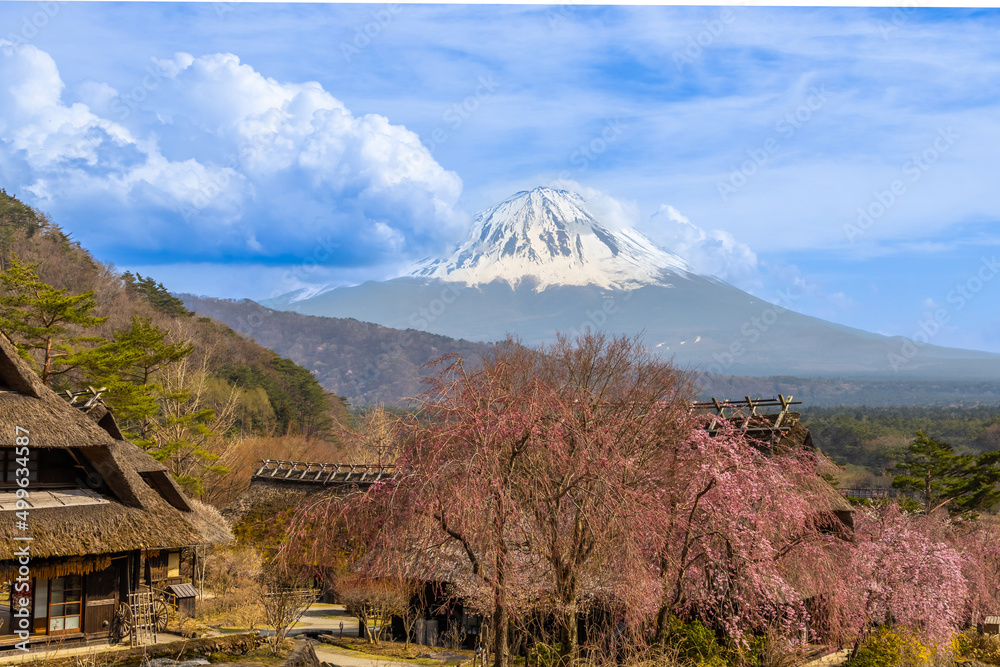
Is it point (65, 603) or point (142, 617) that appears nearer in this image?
point (65, 603)

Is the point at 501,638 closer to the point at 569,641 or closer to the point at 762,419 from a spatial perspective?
the point at 569,641

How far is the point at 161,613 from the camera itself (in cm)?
2131

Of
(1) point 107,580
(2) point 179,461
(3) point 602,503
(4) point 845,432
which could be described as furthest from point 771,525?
(4) point 845,432

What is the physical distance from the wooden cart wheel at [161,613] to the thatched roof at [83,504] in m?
2.21

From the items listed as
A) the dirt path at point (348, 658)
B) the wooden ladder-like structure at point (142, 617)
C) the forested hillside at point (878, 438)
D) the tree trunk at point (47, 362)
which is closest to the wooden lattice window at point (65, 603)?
the wooden ladder-like structure at point (142, 617)

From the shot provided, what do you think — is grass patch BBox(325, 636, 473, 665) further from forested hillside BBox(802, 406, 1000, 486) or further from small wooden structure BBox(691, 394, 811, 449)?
forested hillside BBox(802, 406, 1000, 486)

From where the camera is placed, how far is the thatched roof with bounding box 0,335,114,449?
1781 centimetres

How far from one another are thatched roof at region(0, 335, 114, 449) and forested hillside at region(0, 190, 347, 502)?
5752mm

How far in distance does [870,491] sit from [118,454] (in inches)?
1752

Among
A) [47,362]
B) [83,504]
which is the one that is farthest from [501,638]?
[47,362]

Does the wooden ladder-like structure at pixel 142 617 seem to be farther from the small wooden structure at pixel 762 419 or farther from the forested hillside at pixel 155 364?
the small wooden structure at pixel 762 419

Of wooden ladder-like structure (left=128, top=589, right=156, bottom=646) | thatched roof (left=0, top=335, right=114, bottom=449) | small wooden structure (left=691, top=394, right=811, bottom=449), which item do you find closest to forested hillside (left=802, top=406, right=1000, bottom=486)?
small wooden structure (left=691, top=394, right=811, bottom=449)

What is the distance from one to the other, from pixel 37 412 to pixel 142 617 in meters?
5.29

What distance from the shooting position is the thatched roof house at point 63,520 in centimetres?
1744
